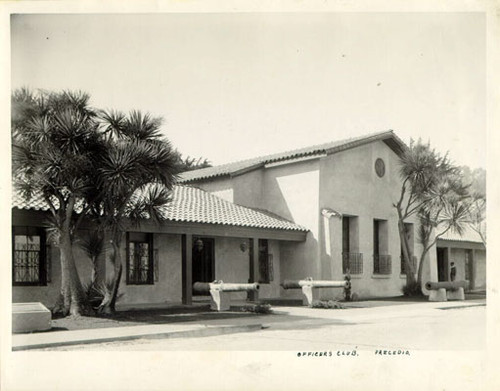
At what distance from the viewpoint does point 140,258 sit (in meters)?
17.7

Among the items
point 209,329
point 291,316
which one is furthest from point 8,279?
point 291,316

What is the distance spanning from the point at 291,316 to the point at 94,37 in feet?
27.9

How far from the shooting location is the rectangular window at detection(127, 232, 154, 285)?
1741 centimetres

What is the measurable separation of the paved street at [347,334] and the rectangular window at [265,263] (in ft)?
15.7

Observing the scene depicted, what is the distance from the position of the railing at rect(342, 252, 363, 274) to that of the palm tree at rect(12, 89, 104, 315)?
37.9 ft

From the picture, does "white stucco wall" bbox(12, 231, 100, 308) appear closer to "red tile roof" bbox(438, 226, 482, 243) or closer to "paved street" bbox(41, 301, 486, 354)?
"paved street" bbox(41, 301, 486, 354)

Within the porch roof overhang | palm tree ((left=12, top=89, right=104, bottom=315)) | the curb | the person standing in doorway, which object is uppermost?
palm tree ((left=12, top=89, right=104, bottom=315))

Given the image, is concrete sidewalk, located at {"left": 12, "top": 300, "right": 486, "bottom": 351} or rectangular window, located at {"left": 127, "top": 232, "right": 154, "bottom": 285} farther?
rectangular window, located at {"left": 127, "top": 232, "right": 154, "bottom": 285}

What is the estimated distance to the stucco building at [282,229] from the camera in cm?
1786

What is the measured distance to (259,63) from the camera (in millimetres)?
11617

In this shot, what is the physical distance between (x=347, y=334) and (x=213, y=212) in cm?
847

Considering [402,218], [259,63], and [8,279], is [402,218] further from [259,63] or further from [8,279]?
[8,279]

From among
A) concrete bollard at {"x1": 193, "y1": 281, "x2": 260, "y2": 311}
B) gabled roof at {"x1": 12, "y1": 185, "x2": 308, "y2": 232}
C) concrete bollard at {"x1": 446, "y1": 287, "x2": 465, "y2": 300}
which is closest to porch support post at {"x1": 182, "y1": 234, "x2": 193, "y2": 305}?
gabled roof at {"x1": 12, "y1": 185, "x2": 308, "y2": 232}

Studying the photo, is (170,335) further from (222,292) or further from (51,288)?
(222,292)
